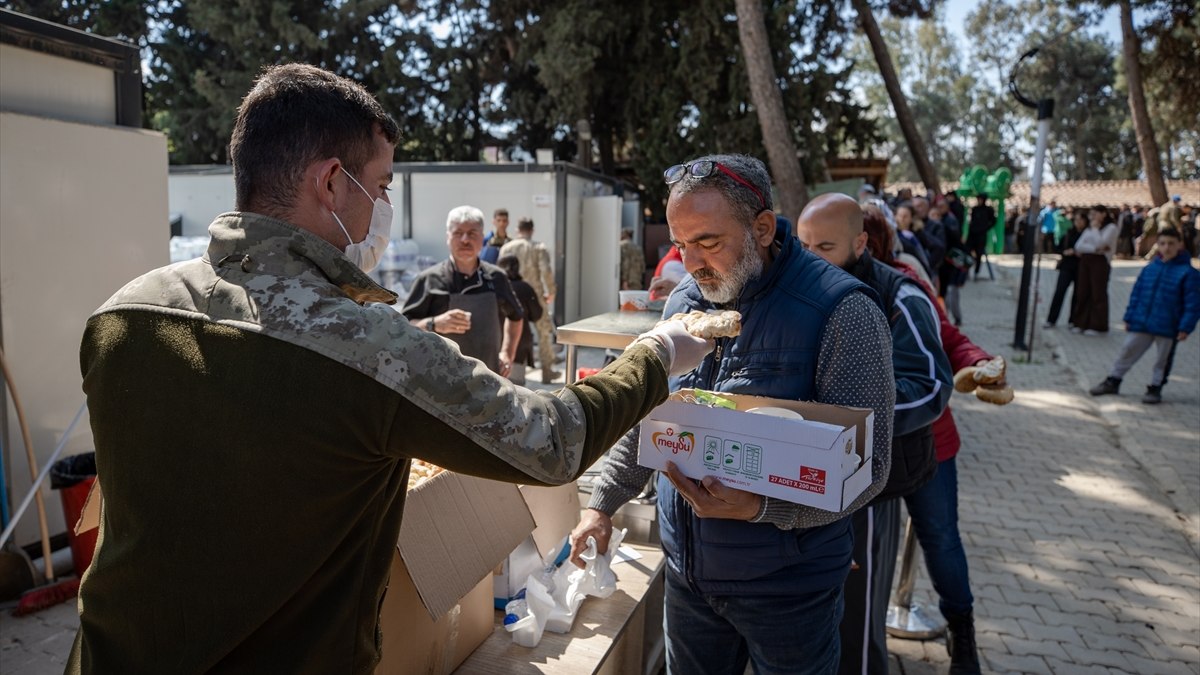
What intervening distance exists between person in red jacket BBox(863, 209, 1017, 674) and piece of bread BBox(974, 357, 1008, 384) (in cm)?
14

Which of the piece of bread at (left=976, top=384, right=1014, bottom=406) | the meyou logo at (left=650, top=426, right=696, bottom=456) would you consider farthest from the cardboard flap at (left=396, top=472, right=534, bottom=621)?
the piece of bread at (left=976, top=384, right=1014, bottom=406)

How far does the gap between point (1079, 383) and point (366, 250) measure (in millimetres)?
11473

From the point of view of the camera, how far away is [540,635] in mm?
2684

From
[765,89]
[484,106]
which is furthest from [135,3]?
[765,89]

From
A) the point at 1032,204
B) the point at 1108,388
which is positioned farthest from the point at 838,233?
the point at 1032,204

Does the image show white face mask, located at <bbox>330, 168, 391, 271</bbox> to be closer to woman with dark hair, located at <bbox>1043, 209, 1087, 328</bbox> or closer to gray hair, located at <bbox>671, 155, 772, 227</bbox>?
gray hair, located at <bbox>671, 155, 772, 227</bbox>

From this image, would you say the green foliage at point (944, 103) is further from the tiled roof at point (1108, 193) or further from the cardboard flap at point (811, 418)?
the cardboard flap at point (811, 418)

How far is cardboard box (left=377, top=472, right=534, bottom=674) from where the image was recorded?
85.1 inches

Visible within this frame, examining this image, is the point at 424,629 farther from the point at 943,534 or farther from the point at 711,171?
the point at 943,534

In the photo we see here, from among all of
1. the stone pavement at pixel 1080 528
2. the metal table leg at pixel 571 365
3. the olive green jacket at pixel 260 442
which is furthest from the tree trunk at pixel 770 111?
the olive green jacket at pixel 260 442

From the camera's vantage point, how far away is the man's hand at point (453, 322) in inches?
204

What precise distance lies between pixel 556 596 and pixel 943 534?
1885 millimetres

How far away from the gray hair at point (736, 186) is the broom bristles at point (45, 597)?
4033 mm

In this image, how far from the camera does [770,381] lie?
2.12 meters
